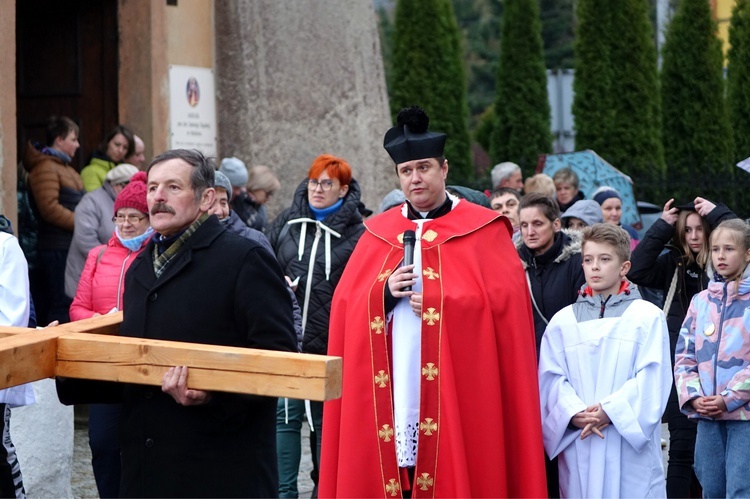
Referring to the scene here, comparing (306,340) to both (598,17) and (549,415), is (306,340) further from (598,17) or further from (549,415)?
(598,17)

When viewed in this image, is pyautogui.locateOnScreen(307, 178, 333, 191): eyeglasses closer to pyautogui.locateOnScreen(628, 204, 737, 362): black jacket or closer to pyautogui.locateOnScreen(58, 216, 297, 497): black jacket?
pyautogui.locateOnScreen(628, 204, 737, 362): black jacket

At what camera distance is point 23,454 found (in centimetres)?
709

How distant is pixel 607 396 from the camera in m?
5.51

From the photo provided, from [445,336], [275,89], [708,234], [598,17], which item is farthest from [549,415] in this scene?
[598,17]

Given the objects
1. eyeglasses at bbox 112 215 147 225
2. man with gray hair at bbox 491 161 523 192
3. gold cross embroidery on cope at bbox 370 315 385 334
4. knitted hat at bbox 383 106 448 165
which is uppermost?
man with gray hair at bbox 491 161 523 192

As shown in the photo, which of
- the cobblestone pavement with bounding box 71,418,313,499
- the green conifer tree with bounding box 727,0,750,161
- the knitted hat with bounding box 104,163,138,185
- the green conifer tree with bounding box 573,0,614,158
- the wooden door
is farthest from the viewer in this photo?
the green conifer tree with bounding box 573,0,614,158

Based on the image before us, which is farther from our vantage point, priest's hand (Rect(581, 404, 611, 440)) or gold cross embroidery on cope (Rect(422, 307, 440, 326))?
priest's hand (Rect(581, 404, 611, 440))

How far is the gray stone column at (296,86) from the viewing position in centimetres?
1092

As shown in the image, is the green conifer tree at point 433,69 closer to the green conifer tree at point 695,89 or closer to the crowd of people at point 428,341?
the green conifer tree at point 695,89

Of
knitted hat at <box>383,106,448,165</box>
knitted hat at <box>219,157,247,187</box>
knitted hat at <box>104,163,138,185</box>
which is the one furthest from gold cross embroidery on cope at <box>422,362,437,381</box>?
knitted hat at <box>219,157,247,187</box>

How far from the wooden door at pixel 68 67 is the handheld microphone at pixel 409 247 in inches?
231

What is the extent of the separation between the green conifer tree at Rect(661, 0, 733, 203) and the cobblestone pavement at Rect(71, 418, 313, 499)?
10340 mm

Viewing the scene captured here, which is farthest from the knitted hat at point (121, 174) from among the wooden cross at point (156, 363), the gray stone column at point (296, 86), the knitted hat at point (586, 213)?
the wooden cross at point (156, 363)

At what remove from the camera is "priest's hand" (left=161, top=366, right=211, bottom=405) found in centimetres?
376
